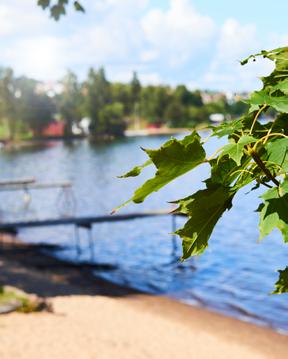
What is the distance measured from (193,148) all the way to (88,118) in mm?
129434

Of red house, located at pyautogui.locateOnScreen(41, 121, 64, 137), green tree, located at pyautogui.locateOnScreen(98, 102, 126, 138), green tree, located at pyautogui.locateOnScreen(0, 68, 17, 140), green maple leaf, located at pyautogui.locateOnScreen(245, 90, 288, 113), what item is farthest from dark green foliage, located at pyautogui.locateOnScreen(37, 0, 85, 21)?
red house, located at pyautogui.locateOnScreen(41, 121, 64, 137)

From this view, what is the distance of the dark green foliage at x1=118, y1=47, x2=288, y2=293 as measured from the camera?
1.26 m

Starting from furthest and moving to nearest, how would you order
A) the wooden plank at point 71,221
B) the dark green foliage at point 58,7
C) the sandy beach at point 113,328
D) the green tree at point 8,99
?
the green tree at point 8,99, the wooden plank at point 71,221, the sandy beach at point 113,328, the dark green foliage at point 58,7

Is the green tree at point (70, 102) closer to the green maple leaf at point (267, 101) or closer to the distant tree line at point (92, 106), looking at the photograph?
the distant tree line at point (92, 106)

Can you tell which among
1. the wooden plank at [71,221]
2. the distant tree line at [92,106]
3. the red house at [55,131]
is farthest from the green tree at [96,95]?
the wooden plank at [71,221]

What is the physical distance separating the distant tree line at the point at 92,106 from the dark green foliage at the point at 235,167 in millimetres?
108852

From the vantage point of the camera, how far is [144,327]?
14.7m

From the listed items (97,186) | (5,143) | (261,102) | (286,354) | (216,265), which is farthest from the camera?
(5,143)

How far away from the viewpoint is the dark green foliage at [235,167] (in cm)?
126

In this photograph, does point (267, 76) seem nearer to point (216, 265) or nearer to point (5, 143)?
point (216, 265)

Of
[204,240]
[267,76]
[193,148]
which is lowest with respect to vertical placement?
[204,240]

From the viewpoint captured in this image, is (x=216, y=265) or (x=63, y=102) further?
(x=63, y=102)

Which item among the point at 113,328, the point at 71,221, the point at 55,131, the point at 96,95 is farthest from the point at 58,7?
the point at 96,95

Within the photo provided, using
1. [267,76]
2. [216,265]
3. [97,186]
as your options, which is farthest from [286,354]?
[97,186]
